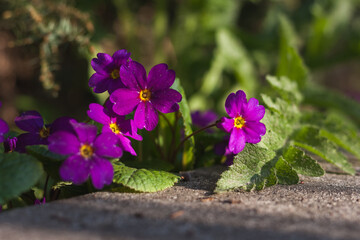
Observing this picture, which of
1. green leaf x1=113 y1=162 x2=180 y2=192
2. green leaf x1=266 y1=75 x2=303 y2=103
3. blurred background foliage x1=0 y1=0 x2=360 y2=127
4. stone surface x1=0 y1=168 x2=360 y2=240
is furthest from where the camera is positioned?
blurred background foliage x1=0 y1=0 x2=360 y2=127

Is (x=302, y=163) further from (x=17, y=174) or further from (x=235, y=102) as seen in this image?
(x=17, y=174)

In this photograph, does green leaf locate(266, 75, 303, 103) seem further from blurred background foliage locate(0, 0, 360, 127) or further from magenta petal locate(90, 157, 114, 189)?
blurred background foliage locate(0, 0, 360, 127)

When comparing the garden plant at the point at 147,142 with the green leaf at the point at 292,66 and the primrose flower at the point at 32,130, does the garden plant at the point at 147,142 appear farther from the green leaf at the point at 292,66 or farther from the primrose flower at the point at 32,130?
the green leaf at the point at 292,66

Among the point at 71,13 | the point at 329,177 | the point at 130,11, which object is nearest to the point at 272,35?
the point at 130,11

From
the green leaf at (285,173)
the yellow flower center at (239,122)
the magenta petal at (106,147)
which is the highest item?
the yellow flower center at (239,122)

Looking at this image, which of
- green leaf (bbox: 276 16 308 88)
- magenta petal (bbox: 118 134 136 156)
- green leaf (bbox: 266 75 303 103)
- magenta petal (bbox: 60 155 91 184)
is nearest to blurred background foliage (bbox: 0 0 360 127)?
green leaf (bbox: 276 16 308 88)

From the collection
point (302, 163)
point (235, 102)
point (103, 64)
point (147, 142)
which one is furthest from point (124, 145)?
point (302, 163)

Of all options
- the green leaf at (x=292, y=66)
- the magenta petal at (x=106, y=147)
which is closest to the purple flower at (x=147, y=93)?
the magenta petal at (x=106, y=147)
